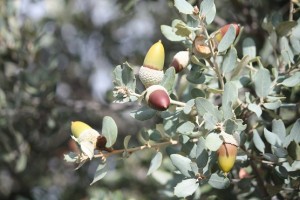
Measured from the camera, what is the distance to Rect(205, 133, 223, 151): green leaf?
827 millimetres

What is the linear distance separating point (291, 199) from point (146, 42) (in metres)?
1.67

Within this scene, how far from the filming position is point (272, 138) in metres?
0.96

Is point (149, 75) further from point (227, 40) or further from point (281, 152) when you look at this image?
point (281, 152)

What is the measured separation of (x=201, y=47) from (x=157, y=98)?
0.15 meters

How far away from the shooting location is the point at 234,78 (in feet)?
3.32

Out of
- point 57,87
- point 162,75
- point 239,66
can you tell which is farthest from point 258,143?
point 57,87

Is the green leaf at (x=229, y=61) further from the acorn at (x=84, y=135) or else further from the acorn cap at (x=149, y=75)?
the acorn at (x=84, y=135)

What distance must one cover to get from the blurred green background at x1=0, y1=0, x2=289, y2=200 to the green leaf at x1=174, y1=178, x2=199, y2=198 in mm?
435

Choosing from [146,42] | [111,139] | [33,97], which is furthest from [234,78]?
[146,42]

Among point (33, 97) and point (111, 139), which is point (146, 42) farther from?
point (111, 139)

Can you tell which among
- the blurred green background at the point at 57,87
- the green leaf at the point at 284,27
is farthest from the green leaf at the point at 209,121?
the blurred green background at the point at 57,87

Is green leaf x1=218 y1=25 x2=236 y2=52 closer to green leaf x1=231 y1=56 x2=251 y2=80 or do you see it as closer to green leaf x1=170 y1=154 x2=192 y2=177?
green leaf x1=231 y1=56 x2=251 y2=80

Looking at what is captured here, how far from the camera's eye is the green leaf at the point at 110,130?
0.95 m

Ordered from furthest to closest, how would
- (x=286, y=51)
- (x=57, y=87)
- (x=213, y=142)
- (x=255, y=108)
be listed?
(x=57, y=87) < (x=286, y=51) < (x=255, y=108) < (x=213, y=142)
